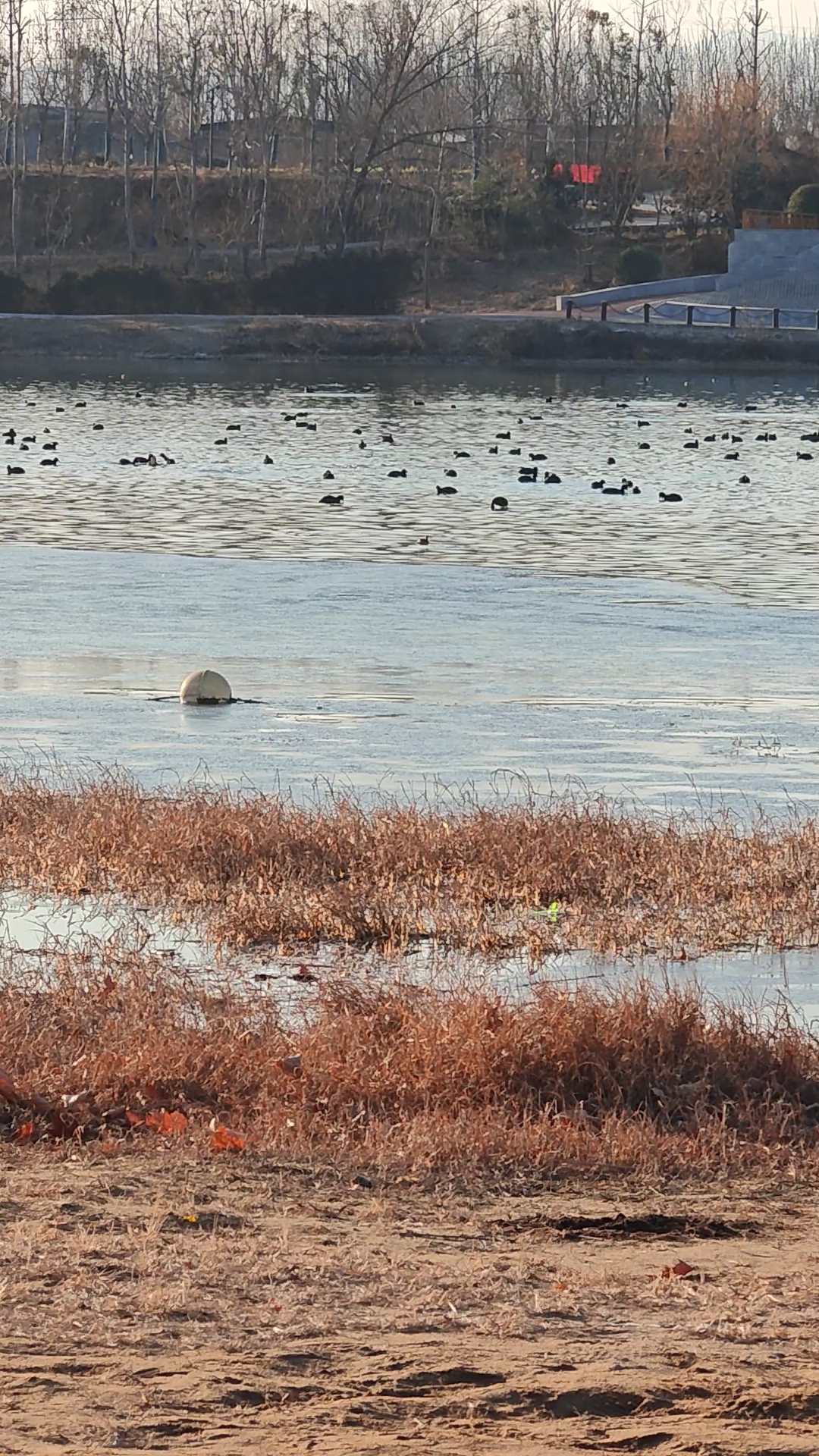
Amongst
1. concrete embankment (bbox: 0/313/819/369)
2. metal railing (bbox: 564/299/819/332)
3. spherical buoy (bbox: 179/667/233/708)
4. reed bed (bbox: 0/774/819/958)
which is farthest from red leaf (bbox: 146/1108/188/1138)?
metal railing (bbox: 564/299/819/332)

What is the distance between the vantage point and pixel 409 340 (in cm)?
7662

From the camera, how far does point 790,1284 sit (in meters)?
5.47

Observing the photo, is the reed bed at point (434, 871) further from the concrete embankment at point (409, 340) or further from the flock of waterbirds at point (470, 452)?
the concrete embankment at point (409, 340)

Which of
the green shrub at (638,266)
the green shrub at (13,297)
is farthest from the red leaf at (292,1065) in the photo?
the green shrub at (638,266)

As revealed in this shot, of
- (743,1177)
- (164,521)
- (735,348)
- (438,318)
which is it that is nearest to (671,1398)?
(743,1177)

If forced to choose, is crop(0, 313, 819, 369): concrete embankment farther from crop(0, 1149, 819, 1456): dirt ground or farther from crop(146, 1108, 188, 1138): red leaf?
crop(0, 1149, 819, 1456): dirt ground

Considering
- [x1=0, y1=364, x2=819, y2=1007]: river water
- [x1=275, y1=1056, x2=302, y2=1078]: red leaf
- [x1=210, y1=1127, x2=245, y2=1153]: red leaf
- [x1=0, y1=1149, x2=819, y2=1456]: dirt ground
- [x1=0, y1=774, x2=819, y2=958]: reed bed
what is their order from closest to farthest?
[x1=0, y1=1149, x2=819, y2=1456]: dirt ground → [x1=210, y1=1127, x2=245, y2=1153]: red leaf → [x1=275, y1=1056, x2=302, y2=1078]: red leaf → [x1=0, y1=774, x2=819, y2=958]: reed bed → [x1=0, y1=364, x2=819, y2=1007]: river water

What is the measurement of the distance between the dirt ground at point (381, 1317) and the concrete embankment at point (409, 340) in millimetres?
67848

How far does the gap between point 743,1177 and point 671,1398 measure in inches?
88.1

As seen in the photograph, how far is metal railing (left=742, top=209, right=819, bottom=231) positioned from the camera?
285 feet

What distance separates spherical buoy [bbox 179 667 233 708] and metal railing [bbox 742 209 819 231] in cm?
7446

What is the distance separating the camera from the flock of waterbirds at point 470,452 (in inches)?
1463

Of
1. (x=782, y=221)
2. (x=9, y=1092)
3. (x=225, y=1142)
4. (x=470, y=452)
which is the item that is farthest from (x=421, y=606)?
(x=782, y=221)

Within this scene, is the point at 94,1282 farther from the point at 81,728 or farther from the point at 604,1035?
the point at 81,728
